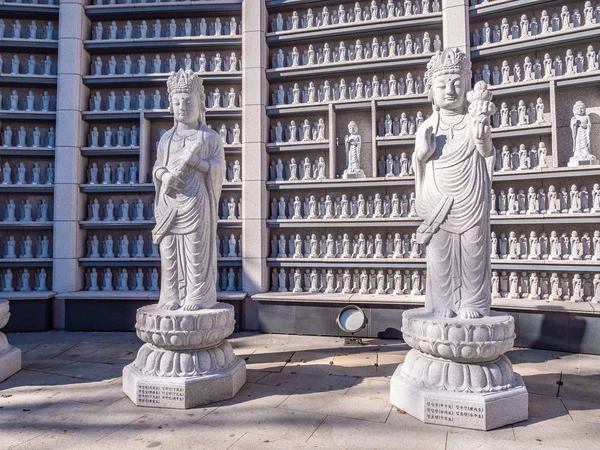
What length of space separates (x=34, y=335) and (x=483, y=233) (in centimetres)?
893

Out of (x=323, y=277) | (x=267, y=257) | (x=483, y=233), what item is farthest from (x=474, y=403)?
(x=267, y=257)

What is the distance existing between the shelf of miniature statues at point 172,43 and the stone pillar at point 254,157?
477mm

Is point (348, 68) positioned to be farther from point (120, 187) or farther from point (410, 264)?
point (120, 187)

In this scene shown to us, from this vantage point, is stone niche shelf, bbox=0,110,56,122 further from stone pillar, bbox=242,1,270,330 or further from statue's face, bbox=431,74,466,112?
statue's face, bbox=431,74,466,112

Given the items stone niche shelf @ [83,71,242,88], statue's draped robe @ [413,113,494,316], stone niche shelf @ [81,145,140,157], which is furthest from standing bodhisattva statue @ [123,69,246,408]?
stone niche shelf @ [81,145,140,157]

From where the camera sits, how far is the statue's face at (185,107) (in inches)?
219

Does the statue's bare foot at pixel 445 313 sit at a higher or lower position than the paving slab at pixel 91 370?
higher

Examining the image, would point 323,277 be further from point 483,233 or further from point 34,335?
point 34,335

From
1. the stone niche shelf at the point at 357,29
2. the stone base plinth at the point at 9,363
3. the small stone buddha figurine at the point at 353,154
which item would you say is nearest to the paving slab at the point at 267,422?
the stone base plinth at the point at 9,363

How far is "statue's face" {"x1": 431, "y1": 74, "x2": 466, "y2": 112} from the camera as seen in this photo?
16.6ft

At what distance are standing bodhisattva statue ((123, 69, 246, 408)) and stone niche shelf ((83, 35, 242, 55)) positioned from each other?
4552mm

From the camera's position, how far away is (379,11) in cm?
937

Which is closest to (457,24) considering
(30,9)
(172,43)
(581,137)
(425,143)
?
(581,137)

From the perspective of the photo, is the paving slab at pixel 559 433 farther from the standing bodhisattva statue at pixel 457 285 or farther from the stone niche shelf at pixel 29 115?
the stone niche shelf at pixel 29 115
